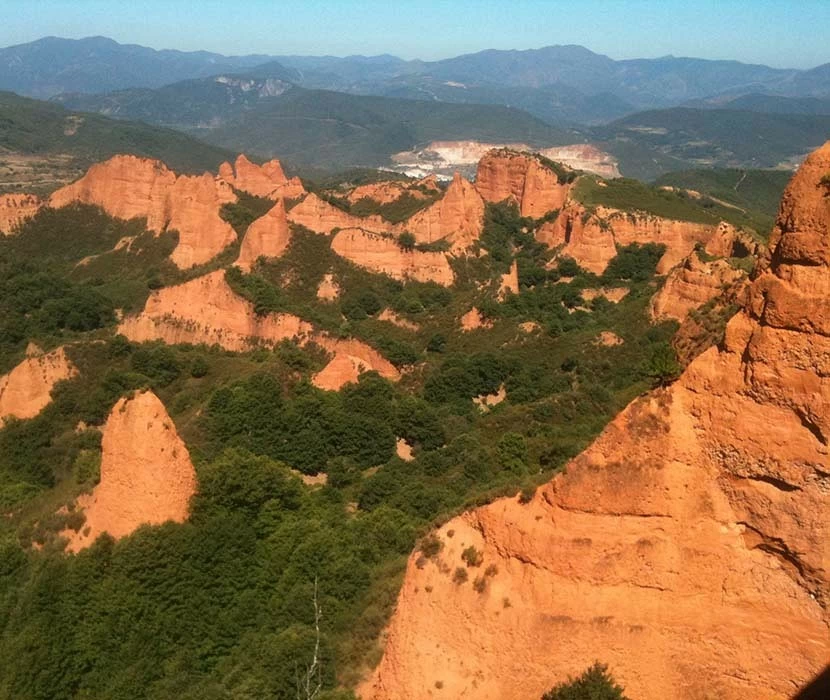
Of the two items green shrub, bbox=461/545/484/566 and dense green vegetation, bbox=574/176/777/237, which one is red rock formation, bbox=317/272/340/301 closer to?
dense green vegetation, bbox=574/176/777/237

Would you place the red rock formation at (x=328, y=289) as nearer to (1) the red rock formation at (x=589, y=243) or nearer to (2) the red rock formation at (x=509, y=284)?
(2) the red rock formation at (x=509, y=284)

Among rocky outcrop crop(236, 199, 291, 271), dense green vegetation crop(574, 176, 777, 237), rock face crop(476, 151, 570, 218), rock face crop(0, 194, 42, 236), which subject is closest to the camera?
rocky outcrop crop(236, 199, 291, 271)

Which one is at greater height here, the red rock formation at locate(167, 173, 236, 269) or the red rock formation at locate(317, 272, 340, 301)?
the red rock formation at locate(167, 173, 236, 269)

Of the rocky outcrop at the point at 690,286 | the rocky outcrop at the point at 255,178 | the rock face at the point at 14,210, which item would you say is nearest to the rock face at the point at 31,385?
the rocky outcrop at the point at 690,286

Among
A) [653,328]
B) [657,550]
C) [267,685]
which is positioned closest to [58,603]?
[267,685]

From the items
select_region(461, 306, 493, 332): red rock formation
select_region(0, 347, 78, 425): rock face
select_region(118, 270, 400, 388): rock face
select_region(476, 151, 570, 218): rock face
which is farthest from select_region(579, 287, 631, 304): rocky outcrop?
select_region(0, 347, 78, 425): rock face

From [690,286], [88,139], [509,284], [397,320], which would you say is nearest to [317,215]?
[397,320]
